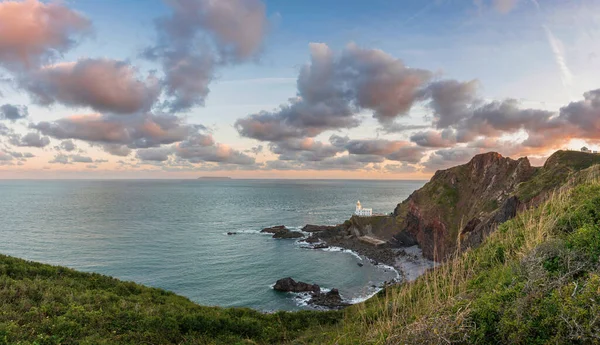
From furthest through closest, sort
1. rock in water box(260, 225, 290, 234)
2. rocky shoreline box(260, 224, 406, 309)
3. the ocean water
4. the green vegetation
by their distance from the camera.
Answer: rock in water box(260, 225, 290, 234) < the ocean water < rocky shoreline box(260, 224, 406, 309) < the green vegetation

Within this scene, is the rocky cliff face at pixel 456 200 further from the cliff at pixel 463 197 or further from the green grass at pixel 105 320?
the green grass at pixel 105 320

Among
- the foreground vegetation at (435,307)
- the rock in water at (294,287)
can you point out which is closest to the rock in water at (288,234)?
the rock in water at (294,287)

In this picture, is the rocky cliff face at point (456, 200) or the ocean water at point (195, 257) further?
the rocky cliff face at point (456, 200)

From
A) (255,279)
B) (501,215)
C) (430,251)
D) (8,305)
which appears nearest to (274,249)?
(255,279)

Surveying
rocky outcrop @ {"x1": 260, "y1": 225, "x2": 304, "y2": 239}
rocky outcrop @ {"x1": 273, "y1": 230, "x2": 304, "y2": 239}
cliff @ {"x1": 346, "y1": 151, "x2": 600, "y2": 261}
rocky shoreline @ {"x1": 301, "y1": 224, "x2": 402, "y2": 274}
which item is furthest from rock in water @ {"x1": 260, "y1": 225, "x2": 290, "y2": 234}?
cliff @ {"x1": 346, "y1": 151, "x2": 600, "y2": 261}

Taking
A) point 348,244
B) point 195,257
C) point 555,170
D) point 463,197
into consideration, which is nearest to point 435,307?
point 555,170

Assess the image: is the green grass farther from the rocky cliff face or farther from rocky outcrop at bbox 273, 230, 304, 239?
rocky outcrop at bbox 273, 230, 304, 239
